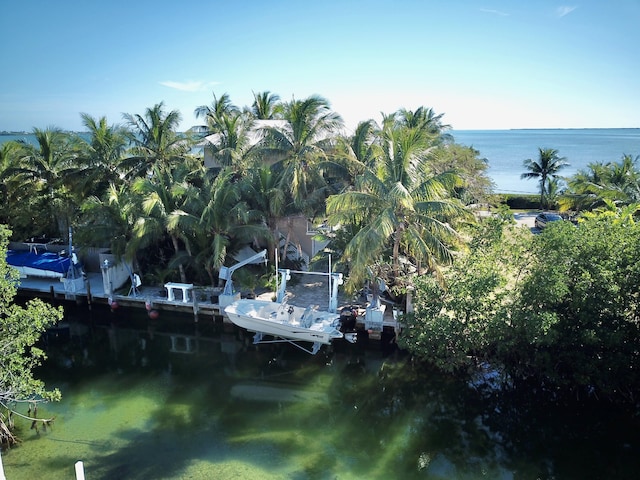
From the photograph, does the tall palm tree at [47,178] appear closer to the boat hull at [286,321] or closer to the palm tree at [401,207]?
the boat hull at [286,321]

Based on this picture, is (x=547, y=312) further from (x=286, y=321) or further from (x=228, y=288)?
(x=228, y=288)

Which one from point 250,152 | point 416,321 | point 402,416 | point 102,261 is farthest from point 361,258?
point 102,261

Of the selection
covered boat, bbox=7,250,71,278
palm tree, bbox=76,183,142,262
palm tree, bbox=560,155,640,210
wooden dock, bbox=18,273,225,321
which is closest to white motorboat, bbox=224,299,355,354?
wooden dock, bbox=18,273,225,321

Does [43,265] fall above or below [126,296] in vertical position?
above

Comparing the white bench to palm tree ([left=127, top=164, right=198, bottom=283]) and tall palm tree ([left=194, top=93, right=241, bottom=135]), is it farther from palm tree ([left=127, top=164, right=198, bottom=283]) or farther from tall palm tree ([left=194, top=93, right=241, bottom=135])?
tall palm tree ([left=194, top=93, right=241, bottom=135])

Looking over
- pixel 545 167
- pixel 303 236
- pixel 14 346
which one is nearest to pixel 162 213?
pixel 303 236

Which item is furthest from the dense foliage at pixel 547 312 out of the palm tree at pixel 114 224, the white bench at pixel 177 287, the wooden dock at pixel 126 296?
the palm tree at pixel 114 224

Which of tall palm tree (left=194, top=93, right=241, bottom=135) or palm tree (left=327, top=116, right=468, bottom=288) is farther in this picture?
tall palm tree (left=194, top=93, right=241, bottom=135)
